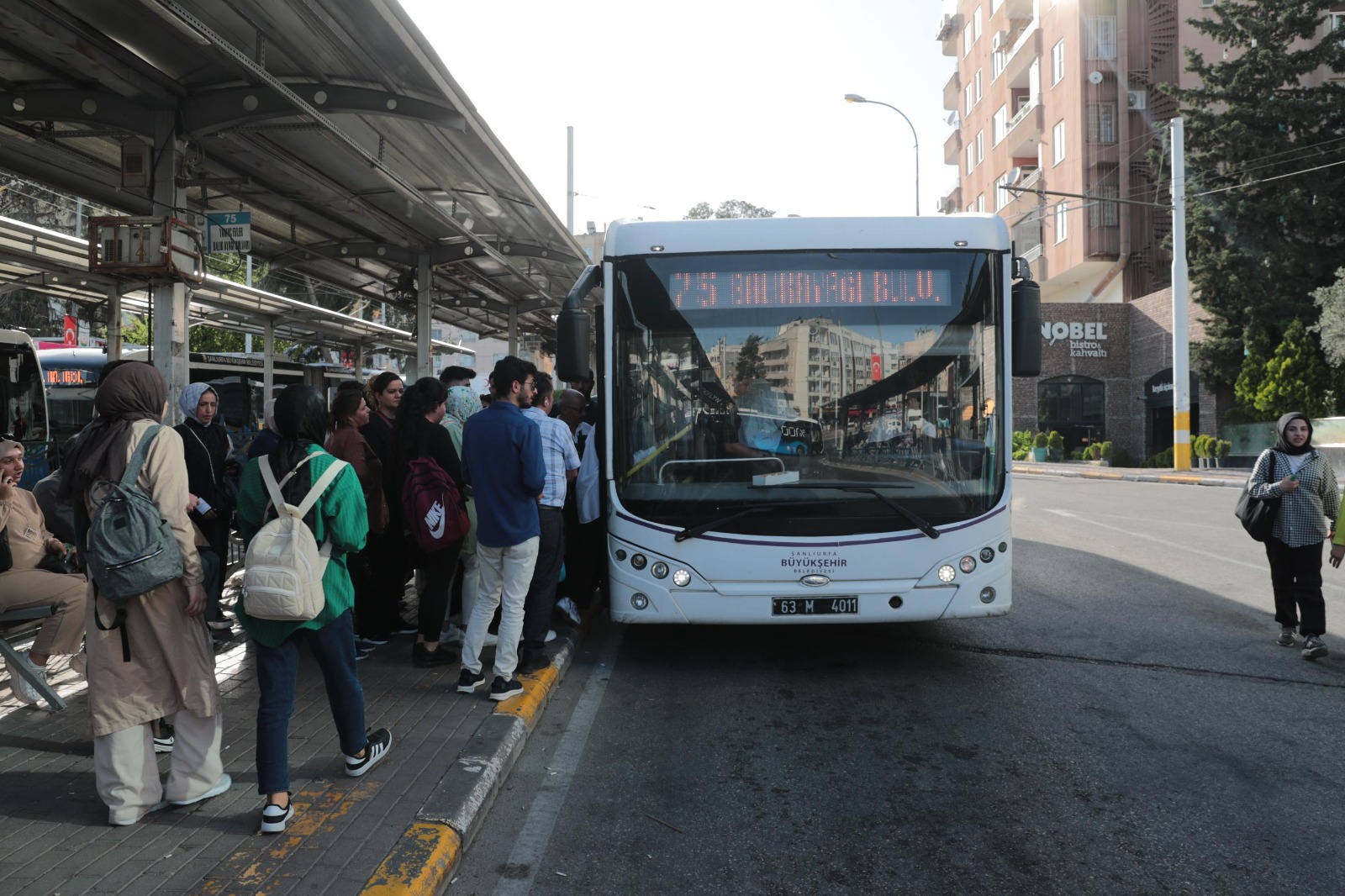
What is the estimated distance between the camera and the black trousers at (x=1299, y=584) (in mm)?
6816

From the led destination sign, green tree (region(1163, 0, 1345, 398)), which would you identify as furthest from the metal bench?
green tree (region(1163, 0, 1345, 398))

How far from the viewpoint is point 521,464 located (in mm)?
5449

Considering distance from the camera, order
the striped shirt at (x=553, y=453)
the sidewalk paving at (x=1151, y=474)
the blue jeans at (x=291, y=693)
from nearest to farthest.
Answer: the blue jeans at (x=291, y=693) → the striped shirt at (x=553, y=453) → the sidewalk paving at (x=1151, y=474)

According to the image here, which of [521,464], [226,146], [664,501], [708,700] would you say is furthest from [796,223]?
[226,146]

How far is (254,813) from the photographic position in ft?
12.9

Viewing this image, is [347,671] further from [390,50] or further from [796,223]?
[390,50]

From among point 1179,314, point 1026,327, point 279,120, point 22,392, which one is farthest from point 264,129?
point 1179,314

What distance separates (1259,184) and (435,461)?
34621 millimetres

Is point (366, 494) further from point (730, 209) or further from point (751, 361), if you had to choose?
point (730, 209)

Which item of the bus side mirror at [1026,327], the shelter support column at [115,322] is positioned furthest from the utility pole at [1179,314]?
the shelter support column at [115,322]

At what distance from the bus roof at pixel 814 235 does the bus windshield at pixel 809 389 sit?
0.21 ft

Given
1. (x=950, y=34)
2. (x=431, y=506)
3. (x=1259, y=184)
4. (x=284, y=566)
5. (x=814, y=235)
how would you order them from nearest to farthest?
(x=284, y=566) → (x=431, y=506) → (x=814, y=235) → (x=1259, y=184) → (x=950, y=34)

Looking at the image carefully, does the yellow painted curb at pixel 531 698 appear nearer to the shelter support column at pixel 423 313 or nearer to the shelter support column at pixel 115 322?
the shelter support column at pixel 423 313

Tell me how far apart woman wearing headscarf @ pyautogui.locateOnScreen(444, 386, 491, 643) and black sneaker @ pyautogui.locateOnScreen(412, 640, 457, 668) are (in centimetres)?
26
